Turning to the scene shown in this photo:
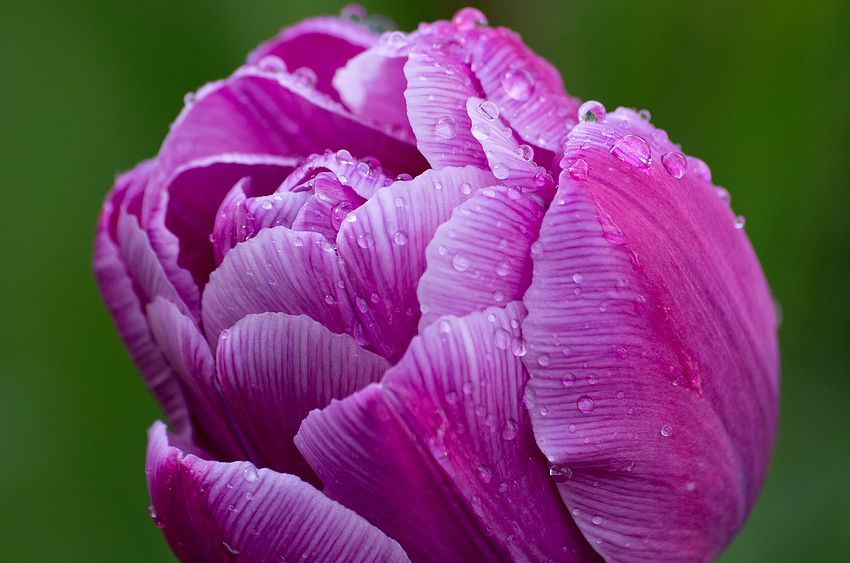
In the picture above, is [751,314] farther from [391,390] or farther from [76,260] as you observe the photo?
[76,260]

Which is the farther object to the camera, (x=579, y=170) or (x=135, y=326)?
(x=135, y=326)

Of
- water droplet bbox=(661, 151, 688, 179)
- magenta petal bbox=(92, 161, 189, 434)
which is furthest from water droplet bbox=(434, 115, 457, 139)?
magenta petal bbox=(92, 161, 189, 434)

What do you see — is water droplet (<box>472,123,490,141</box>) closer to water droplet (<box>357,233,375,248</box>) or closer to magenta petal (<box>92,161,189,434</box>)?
water droplet (<box>357,233,375,248</box>)

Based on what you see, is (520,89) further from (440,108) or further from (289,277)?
(289,277)

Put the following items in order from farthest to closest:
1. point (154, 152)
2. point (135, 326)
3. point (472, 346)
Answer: point (154, 152)
point (135, 326)
point (472, 346)

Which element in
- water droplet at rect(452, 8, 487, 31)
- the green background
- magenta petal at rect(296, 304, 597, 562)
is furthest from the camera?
the green background

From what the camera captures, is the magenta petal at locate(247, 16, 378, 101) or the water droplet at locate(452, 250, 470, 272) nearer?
the water droplet at locate(452, 250, 470, 272)

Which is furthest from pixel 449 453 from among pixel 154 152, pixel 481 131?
pixel 154 152
